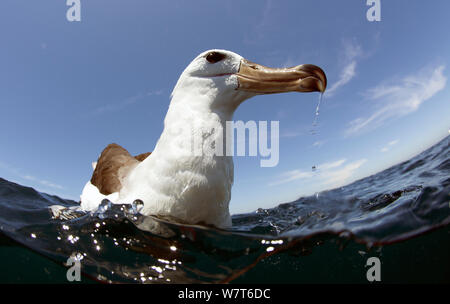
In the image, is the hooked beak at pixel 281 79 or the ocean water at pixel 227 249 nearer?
the ocean water at pixel 227 249

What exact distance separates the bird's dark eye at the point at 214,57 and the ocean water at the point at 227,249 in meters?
2.08

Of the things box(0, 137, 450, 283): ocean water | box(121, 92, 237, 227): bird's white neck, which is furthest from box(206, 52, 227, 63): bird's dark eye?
box(0, 137, 450, 283): ocean water

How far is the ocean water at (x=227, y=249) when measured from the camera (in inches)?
96.1

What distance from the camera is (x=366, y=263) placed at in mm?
3043

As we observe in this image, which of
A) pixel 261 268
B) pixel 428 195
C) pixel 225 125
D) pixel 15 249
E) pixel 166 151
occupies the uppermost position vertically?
pixel 225 125

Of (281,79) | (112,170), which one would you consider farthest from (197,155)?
(112,170)

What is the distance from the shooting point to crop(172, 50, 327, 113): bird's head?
9.23 ft

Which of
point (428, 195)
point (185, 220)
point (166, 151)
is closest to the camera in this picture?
point (185, 220)

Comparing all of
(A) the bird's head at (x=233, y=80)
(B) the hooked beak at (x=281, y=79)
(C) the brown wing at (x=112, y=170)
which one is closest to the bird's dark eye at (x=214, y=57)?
(A) the bird's head at (x=233, y=80)

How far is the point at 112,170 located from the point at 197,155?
1.77 m

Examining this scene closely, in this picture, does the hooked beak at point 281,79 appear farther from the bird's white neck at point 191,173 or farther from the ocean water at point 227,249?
the ocean water at point 227,249
